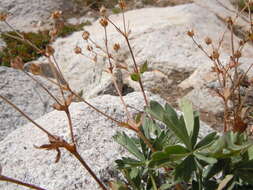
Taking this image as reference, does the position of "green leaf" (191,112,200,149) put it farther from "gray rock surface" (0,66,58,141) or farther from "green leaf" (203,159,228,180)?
"gray rock surface" (0,66,58,141)

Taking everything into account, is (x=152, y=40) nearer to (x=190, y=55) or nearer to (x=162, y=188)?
(x=190, y=55)

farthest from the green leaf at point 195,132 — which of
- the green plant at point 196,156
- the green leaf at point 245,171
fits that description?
the green leaf at point 245,171

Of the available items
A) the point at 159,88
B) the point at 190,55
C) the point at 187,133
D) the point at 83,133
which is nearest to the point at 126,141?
the point at 187,133

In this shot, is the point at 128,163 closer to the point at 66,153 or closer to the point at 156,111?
the point at 156,111

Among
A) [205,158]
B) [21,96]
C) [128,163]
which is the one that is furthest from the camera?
[21,96]

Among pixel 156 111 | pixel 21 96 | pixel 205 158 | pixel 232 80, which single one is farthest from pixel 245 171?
pixel 21 96

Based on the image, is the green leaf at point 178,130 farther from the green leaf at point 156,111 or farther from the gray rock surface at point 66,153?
the gray rock surface at point 66,153

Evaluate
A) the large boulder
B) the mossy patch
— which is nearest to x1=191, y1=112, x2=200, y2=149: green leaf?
the large boulder
